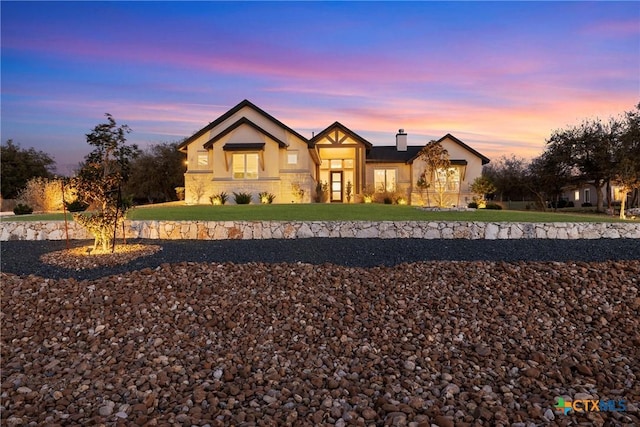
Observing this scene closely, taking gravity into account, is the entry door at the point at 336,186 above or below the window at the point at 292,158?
below

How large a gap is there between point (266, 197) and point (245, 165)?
9.59 ft

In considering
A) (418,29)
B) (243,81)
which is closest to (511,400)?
(418,29)

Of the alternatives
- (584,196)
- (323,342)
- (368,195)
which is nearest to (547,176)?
(584,196)

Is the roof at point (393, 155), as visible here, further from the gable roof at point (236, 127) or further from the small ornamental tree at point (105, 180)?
the small ornamental tree at point (105, 180)

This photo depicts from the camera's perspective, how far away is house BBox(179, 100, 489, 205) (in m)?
25.2

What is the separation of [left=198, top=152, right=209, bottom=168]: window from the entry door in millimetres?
8939

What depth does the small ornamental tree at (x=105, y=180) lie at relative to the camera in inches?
356

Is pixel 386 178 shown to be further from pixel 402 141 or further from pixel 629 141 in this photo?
pixel 629 141

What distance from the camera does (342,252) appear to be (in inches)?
335

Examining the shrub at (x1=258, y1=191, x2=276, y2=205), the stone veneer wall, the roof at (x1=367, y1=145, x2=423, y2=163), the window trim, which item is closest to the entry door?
the roof at (x1=367, y1=145, x2=423, y2=163)

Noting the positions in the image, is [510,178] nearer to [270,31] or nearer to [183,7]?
[270,31]

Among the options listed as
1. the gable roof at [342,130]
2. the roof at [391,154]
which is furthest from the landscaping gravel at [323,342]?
the roof at [391,154]

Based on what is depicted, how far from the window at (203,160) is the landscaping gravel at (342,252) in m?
16.1

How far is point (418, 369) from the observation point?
405 centimetres
